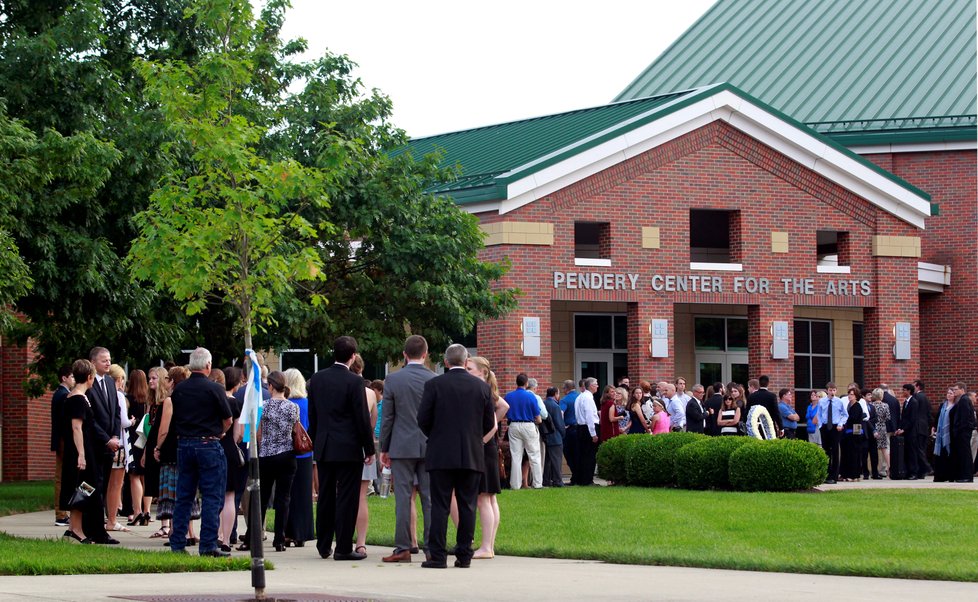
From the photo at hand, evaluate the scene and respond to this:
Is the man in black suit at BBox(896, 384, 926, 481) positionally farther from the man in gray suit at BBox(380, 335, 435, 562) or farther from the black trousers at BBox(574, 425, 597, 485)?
the man in gray suit at BBox(380, 335, 435, 562)

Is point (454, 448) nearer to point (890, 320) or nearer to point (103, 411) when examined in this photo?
point (103, 411)

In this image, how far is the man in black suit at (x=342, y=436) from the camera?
13555 mm

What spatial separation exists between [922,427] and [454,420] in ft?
59.2

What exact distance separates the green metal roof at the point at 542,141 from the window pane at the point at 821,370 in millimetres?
4315

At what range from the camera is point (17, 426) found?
33031 millimetres

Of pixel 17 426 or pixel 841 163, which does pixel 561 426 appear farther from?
pixel 17 426

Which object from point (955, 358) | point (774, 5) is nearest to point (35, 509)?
point (955, 358)

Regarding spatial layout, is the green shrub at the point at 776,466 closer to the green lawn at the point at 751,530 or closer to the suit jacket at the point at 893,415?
the green lawn at the point at 751,530

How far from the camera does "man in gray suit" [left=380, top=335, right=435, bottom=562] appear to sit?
13578mm

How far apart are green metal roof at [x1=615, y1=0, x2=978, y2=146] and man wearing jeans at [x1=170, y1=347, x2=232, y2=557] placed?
26651 mm

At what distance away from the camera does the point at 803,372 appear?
112 ft

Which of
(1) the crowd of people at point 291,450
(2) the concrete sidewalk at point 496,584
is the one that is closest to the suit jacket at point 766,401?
(1) the crowd of people at point 291,450

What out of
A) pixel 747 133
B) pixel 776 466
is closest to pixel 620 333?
pixel 747 133

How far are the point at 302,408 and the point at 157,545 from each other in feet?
6.56
